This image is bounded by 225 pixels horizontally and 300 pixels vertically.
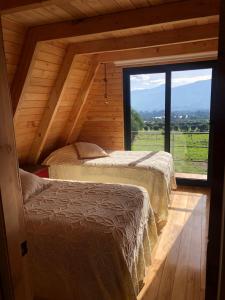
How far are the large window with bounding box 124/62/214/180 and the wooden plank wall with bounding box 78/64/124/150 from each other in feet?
0.44

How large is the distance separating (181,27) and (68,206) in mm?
2189

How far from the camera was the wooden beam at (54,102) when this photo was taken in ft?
9.77

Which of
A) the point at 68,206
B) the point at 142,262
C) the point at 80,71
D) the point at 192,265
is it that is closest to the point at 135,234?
the point at 142,262

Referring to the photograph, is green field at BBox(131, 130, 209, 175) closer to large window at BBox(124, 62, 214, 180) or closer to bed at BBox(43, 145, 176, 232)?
large window at BBox(124, 62, 214, 180)

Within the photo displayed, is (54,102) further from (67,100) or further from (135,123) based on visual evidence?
(135,123)

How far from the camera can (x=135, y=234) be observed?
1.91 metres

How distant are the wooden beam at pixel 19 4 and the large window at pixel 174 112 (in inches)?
109

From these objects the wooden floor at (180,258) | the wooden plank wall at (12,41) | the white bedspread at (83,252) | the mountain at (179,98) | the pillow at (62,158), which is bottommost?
the wooden floor at (180,258)

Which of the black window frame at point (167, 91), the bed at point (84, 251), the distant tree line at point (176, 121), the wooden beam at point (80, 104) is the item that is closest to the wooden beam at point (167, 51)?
the wooden beam at point (80, 104)

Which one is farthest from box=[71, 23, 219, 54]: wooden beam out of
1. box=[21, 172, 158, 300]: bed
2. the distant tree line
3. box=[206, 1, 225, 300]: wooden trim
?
box=[206, 1, 225, 300]: wooden trim

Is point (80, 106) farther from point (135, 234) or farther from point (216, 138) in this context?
point (216, 138)

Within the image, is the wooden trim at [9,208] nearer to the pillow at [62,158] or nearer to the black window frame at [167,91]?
the pillow at [62,158]

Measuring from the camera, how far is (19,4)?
1.68m

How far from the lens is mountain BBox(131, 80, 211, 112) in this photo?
414 centimetres
